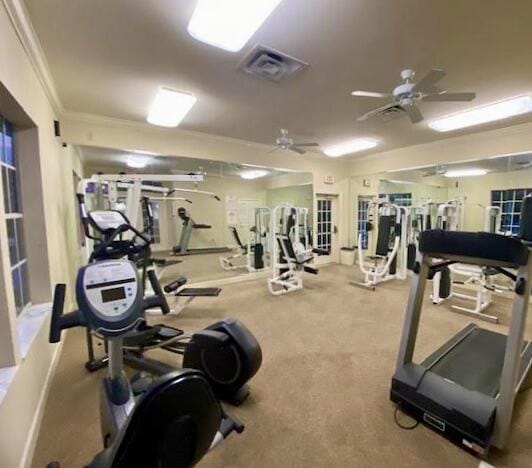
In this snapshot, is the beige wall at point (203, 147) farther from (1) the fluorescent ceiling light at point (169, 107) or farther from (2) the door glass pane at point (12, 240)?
(2) the door glass pane at point (12, 240)

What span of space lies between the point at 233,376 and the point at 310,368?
0.78 metres

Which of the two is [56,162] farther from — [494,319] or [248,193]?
[494,319]

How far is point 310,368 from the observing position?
2.38 metres

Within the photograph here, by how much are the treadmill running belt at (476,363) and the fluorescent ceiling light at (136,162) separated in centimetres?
473

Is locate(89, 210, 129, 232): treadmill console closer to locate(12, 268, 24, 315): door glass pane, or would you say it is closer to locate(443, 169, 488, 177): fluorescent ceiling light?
locate(12, 268, 24, 315): door glass pane

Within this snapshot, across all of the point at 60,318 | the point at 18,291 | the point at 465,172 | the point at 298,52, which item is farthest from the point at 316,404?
the point at 465,172

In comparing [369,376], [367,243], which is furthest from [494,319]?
[367,243]

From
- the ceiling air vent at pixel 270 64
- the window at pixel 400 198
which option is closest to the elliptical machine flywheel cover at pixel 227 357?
the ceiling air vent at pixel 270 64

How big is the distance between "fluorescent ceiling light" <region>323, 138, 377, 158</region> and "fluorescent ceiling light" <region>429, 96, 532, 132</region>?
110 cm

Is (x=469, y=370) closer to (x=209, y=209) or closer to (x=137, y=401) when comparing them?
(x=137, y=401)

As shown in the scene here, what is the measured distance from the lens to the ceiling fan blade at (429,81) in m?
1.96

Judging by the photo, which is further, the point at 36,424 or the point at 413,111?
the point at 413,111

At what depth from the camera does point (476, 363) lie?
7.00 feet

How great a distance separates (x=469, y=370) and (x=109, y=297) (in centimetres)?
244
